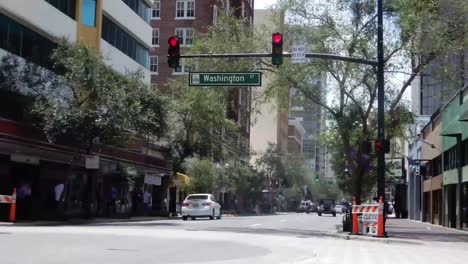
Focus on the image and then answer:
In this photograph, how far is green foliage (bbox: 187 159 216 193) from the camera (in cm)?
6041

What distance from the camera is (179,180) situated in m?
53.4

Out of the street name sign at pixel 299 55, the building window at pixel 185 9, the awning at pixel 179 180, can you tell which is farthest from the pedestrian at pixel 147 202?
the building window at pixel 185 9

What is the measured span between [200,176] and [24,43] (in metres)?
29.5

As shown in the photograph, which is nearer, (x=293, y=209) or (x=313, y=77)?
(x=313, y=77)

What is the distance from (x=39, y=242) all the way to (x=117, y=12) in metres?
31.5

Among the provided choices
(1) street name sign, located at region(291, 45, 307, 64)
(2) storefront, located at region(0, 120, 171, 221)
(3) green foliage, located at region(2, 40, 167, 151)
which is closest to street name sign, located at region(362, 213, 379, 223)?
(1) street name sign, located at region(291, 45, 307, 64)

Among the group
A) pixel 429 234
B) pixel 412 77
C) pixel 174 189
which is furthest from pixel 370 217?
pixel 174 189

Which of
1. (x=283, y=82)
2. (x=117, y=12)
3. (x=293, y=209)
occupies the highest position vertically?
(x=117, y=12)

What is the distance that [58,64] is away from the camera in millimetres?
30922

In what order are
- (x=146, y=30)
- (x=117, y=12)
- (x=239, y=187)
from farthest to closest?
(x=239, y=187) < (x=146, y=30) < (x=117, y=12)

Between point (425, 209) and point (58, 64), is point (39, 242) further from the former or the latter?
point (425, 209)

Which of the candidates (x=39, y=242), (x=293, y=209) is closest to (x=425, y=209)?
(x=39, y=242)

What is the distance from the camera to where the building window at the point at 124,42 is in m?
45.1

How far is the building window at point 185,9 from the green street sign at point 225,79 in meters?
50.9
